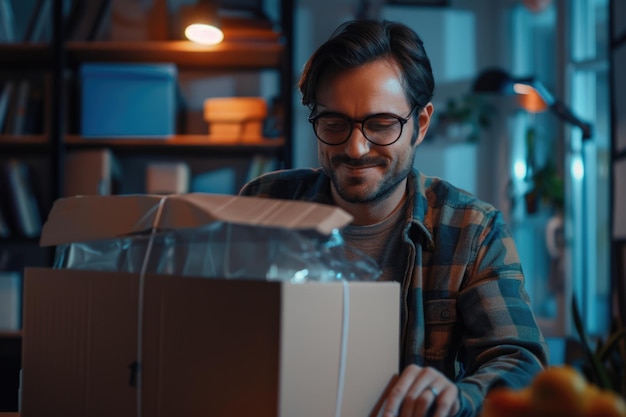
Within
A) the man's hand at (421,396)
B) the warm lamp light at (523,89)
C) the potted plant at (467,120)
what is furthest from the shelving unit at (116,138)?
the man's hand at (421,396)

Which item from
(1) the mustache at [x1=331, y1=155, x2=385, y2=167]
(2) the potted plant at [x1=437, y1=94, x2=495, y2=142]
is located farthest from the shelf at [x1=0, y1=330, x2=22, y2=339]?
(2) the potted plant at [x1=437, y1=94, x2=495, y2=142]

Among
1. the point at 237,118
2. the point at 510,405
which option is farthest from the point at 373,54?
the point at 237,118

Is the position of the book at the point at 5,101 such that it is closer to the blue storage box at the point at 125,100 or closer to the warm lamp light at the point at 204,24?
the blue storage box at the point at 125,100

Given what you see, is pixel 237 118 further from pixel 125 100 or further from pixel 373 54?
pixel 373 54

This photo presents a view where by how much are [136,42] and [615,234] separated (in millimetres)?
2090

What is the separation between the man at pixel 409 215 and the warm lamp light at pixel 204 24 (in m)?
1.40

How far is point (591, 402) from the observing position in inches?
18.4

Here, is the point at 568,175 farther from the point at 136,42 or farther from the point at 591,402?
the point at 591,402

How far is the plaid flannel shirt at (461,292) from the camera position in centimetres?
106

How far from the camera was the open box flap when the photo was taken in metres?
0.68

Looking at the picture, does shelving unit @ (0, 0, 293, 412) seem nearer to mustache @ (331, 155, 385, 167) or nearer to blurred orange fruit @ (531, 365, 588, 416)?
mustache @ (331, 155, 385, 167)

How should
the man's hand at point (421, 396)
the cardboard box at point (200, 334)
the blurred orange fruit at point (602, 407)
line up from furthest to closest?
the man's hand at point (421, 396), the cardboard box at point (200, 334), the blurred orange fruit at point (602, 407)

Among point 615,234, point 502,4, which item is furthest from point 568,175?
point 502,4

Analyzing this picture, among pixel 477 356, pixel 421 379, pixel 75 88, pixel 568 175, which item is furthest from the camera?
pixel 568 175
